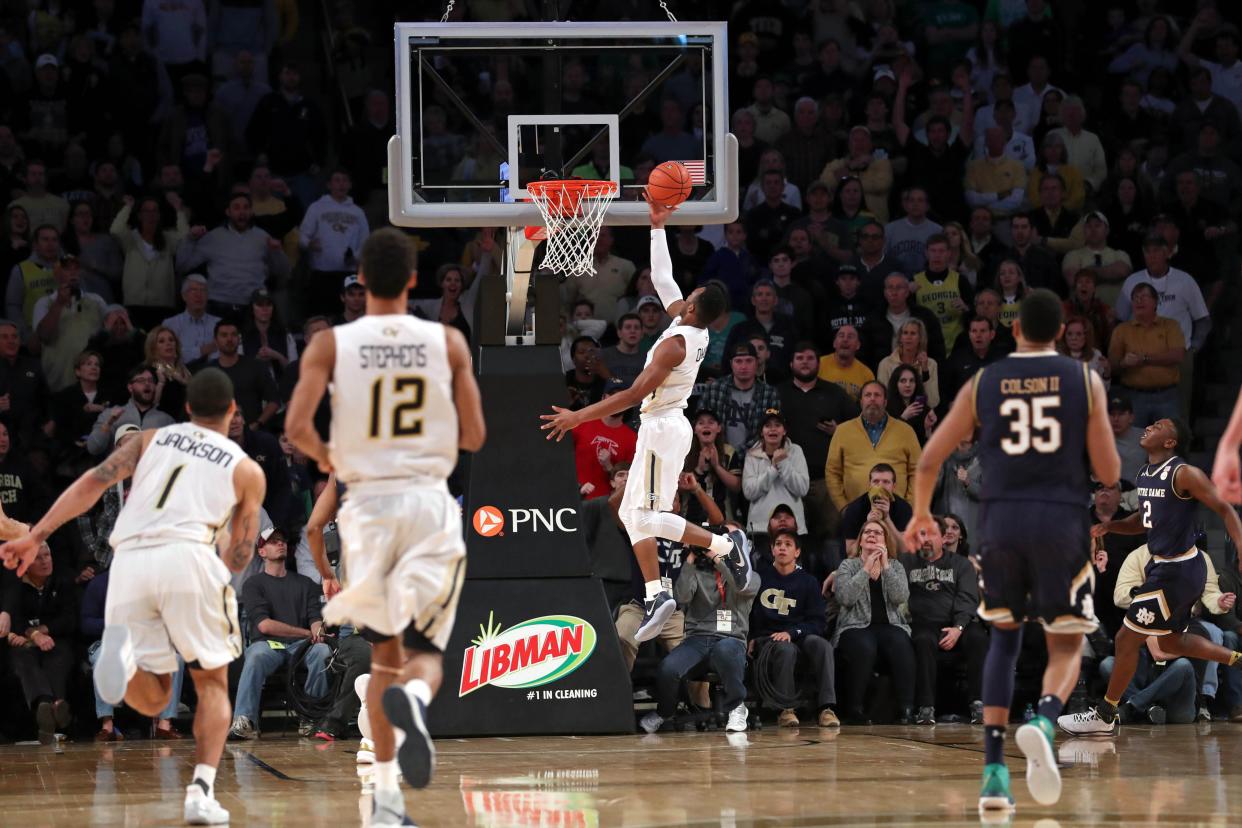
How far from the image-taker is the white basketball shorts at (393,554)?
22.6ft

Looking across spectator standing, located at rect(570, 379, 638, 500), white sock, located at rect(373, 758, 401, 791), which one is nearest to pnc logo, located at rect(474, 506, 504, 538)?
spectator standing, located at rect(570, 379, 638, 500)

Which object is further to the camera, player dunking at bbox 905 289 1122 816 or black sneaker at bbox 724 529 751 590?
black sneaker at bbox 724 529 751 590

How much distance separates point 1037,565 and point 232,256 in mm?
9852

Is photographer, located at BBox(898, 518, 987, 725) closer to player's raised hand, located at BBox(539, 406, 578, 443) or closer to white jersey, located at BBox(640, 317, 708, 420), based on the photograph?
white jersey, located at BBox(640, 317, 708, 420)

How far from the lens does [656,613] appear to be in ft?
38.0

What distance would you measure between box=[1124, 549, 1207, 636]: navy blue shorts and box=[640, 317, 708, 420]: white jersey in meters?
3.30

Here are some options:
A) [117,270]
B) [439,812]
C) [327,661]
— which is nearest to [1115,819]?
[439,812]

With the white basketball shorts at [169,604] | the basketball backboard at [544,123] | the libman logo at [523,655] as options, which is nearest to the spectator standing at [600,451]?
the libman logo at [523,655]

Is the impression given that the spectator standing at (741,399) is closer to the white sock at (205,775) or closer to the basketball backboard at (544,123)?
the basketball backboard at (544,123)

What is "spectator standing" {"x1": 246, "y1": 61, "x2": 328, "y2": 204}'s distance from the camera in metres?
17.1

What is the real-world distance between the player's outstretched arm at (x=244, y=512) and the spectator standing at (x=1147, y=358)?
9.56 m

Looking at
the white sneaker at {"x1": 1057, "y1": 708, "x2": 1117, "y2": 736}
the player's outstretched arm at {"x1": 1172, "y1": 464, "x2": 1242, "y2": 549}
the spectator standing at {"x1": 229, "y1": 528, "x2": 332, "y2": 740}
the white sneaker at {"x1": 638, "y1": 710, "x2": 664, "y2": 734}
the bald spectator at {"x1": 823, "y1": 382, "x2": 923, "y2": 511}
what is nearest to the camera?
the player's outstretched arm at {"x1": 1172, "y1": 464, "x2": 1242, "y2": 549}

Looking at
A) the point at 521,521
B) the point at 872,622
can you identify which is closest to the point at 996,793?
the point at 521,521

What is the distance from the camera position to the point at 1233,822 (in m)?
7.68
